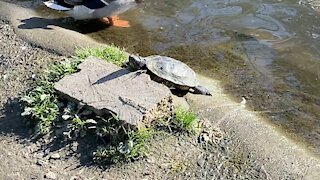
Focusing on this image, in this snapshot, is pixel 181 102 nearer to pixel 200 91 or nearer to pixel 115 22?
pixel 200 91

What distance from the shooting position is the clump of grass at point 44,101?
15.0 feet

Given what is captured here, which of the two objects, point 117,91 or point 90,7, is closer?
point 117,91

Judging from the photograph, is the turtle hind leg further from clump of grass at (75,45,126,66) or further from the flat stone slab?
clump of grass at (75,45,126,66)

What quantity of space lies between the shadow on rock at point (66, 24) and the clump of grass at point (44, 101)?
1.59 meters

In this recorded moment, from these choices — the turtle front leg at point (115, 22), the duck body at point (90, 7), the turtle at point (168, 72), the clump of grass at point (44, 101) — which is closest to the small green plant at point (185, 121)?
the turtle at point (168, 72)

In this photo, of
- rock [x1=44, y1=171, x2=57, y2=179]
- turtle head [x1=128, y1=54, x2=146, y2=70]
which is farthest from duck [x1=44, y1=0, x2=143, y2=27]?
rock [x1=44, y1=171, x2=57, y2=179]

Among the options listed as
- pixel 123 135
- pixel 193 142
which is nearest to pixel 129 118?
pixel 123 135

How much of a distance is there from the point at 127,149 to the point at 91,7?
9.64 feet

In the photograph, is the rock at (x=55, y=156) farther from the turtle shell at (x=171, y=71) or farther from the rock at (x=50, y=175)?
the turtle shell at (x=171, y=71)

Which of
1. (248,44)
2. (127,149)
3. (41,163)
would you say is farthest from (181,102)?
(248,44)

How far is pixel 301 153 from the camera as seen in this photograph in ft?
14.3

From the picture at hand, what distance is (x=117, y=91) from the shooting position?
181 inches

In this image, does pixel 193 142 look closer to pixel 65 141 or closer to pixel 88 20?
pixel 65 141

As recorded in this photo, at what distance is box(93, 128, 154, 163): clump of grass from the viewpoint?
4.20 m
